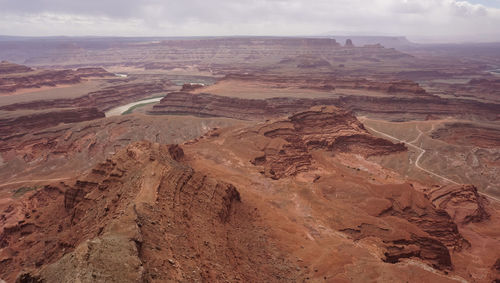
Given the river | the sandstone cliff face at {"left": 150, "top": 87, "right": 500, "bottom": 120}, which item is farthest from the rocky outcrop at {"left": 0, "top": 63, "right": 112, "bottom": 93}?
the sandstone cliff face at {"left": 150, "top": 87, "right": 500, "bottom": 120}

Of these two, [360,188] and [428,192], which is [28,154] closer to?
[360,188]

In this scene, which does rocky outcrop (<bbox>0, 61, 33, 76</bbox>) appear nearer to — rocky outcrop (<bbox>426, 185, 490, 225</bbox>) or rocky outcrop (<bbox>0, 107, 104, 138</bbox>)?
rocky outcrop (<bbox>0, 107, 104, 138</bbox>)

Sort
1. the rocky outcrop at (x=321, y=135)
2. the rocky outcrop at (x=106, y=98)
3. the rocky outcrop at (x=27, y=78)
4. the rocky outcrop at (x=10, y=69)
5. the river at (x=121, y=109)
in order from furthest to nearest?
the rocky outcrop at (x=10, y=69)
the rocky outcrop at (x=27, y=78)
the river at (x=121, y=109)
the rocky outcrop at (x=106, y=98)
the rocky outcrop at (x=321, y=135)

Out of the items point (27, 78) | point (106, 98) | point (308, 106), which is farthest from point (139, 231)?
point (27, 78)

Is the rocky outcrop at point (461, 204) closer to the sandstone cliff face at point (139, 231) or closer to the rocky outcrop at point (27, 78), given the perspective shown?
the sandstone cliff face at point (139, 231)

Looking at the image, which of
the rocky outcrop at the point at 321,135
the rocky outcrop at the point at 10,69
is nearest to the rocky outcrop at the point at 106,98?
the rocky outcrop at the point at 10,69

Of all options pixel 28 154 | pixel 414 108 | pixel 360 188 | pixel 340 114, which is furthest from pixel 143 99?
pixel 360 188
